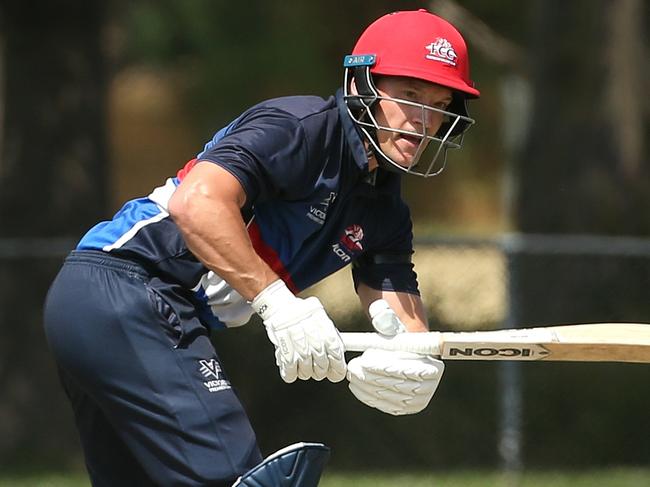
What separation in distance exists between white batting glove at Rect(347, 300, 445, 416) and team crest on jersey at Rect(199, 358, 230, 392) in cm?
40

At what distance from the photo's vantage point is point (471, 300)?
8.15 metres

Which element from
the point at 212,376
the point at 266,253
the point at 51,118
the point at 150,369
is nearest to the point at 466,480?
the point at 266,253

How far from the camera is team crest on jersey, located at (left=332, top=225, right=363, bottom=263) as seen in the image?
4.30 m

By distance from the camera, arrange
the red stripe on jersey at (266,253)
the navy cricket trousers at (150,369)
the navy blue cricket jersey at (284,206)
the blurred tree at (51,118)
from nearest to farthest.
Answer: the navy cricket trousers at (150,369), the navy blue cricket jersey at (284,206), the red stripe on jersey at (266,253), the blurred tree at (51,118)

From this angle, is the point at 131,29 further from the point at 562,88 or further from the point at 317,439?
the point at 317,439

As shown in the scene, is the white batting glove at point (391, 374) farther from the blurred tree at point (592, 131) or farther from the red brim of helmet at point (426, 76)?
the blurred tree at point (592, 131)

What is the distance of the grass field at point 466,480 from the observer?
7699 mm

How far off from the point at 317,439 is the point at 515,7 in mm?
6673

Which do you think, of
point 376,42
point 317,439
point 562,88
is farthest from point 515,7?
point 376,42

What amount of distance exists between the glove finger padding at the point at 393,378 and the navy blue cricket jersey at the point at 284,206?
17.6 inches

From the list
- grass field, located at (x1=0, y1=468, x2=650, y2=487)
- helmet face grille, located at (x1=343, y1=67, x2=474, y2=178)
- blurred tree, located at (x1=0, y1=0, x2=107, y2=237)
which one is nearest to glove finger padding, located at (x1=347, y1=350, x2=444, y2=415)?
helmet face grille, located at (x1=343, y1=67, x2=474, y2=178)

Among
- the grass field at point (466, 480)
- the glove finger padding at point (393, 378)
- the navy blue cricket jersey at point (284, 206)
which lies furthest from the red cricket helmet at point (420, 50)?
the grass field at point (466, 480)

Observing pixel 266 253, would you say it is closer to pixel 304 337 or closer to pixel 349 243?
pixel 349 243

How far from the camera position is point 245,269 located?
12.2 ft
